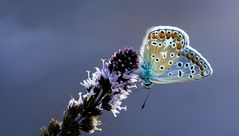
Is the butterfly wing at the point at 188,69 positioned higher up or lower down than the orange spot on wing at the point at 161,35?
lower down

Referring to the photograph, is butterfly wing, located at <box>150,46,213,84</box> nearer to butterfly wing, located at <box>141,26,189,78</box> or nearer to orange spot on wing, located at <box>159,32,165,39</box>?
butterfly wing, located at <box>141,26,189,78</box>

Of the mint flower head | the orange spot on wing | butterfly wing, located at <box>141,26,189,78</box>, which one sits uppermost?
the orange spot on wing

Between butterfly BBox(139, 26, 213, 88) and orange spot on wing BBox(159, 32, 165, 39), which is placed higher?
orange spot on wing BBox(159, 32, 165, 39)

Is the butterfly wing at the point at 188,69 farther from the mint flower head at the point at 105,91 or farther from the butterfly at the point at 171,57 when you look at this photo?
the mint flower head at the point at 105,91

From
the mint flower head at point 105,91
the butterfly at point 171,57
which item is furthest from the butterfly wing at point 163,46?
the mint flower head at point 105,91

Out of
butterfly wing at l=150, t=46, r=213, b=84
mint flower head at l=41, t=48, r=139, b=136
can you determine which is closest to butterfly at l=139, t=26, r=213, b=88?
butterfly wing at l=150, t=46, r=213, b=84

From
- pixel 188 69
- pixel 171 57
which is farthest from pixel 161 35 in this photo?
pixel 188 69

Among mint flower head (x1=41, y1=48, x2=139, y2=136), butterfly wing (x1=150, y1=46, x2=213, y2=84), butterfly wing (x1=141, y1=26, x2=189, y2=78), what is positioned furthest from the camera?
butterfly wing (x1=141, y1=26, x2=189, y2=78)

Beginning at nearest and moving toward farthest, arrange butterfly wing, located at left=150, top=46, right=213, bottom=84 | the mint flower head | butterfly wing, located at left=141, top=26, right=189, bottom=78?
the mint flower head < butterfly wing, located at left=150, top=46, right=213, bottom=84 < butterfly wing, located at left=141, top=26, right=189, bottom=78
